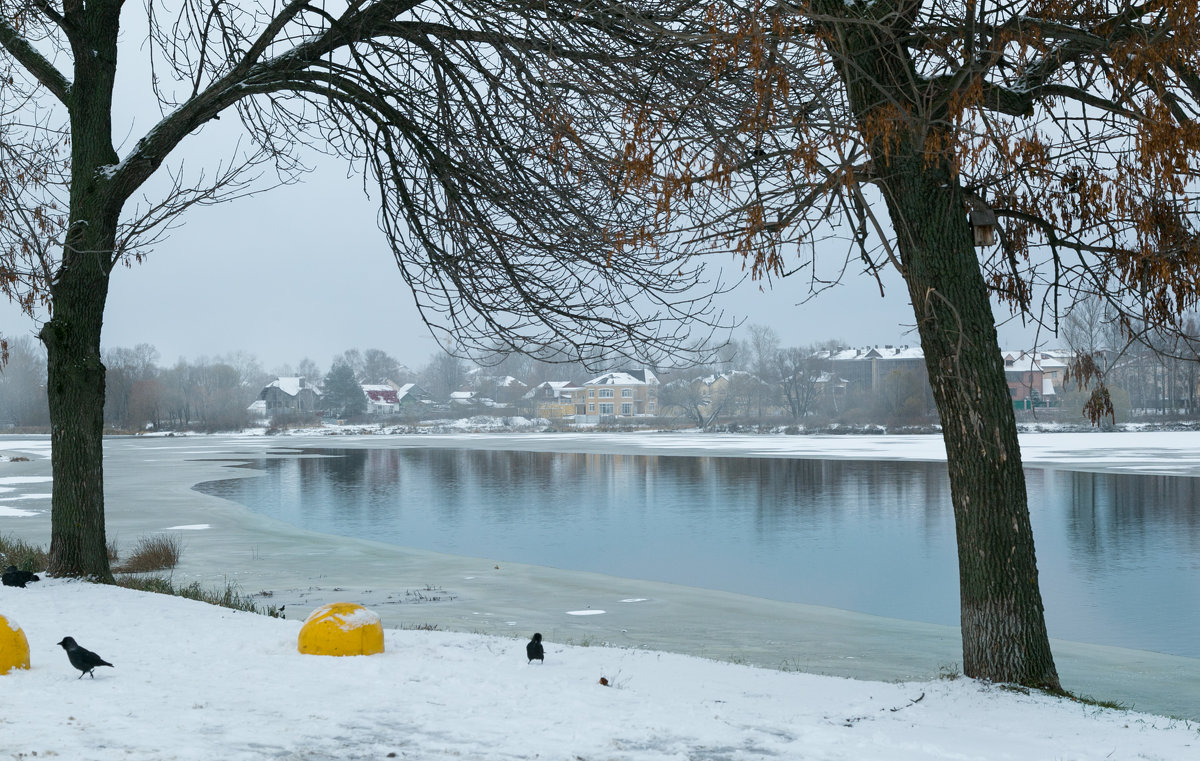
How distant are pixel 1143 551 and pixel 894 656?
32.2 ft

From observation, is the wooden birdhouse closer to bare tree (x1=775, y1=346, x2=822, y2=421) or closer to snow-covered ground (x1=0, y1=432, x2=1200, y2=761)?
snow-covered ground (x1=0, y1=432, x2=1200, y2=761)

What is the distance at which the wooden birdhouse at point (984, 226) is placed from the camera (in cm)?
803

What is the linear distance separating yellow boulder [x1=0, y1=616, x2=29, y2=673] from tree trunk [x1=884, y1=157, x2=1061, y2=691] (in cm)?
667

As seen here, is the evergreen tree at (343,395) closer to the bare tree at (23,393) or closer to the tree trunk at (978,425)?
the bare tree at (23,393)

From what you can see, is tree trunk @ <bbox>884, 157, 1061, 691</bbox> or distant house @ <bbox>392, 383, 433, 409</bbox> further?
distant house @ <bbox>392, 383, 433, 409</bbox>

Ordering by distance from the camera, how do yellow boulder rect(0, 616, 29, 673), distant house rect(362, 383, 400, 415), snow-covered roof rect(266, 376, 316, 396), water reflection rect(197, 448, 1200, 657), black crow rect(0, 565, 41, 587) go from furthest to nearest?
snow-covered roof rect(266, 376, 316, 396), distant house rect(362, 383, 400, 415), water reflection rect(197, 448, 1200, 657), black crow rect(0, 565, 41, 587), yellow boulder rect(0, 616, 29, 673)

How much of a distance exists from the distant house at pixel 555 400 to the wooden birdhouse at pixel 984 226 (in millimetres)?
108483

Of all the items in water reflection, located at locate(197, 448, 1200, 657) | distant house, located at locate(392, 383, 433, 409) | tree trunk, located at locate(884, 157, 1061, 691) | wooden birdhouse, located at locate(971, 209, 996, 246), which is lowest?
water reflection, located at locate(197, 448, 1200, 657)

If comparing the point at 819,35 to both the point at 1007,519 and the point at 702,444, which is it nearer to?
the point at 1007,519

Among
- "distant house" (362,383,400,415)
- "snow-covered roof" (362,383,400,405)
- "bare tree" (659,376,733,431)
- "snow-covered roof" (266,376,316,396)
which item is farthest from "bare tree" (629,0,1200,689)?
"snow-covered roof" (266,376,316,396)

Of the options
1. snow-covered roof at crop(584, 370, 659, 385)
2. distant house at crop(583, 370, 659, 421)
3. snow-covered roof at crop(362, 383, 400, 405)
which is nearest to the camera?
distant house at crop(583, 370, 659, 421)

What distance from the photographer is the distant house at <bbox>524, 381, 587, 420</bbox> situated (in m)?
124

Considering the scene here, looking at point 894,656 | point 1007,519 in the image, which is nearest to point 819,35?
point 1007,519

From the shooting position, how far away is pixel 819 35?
6551 mm
